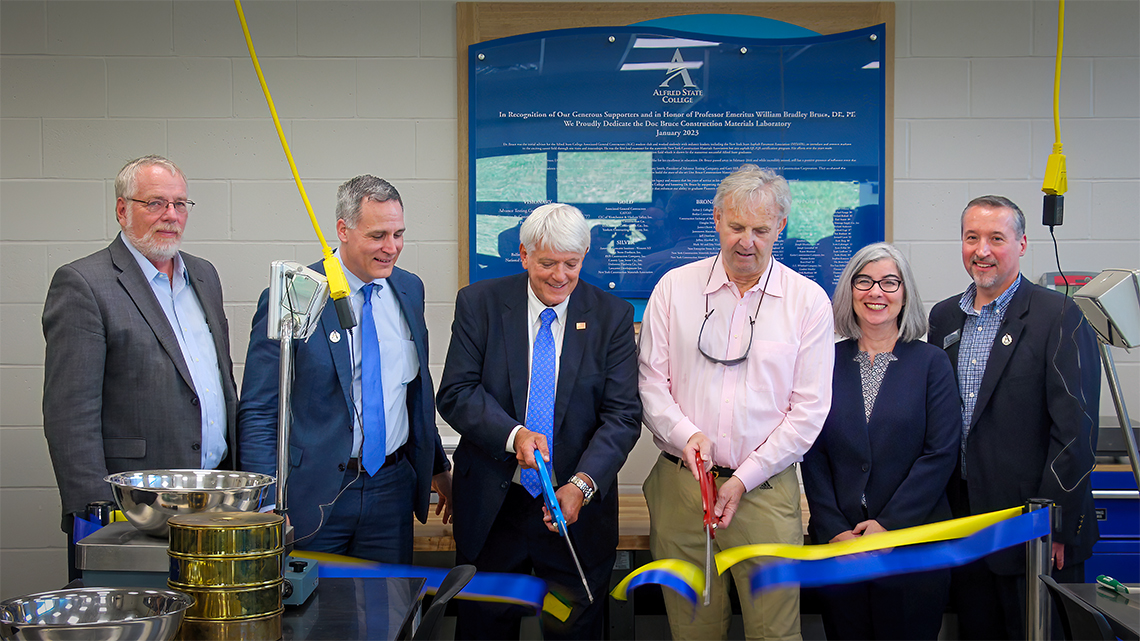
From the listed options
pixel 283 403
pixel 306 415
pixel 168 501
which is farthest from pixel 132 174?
pixel 168 501

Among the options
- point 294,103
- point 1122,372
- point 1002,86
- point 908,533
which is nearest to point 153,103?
point 294,103

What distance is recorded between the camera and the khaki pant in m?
2.53

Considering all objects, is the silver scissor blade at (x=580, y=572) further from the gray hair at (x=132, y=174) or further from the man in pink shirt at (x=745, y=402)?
the gray hair at (x=132, y=174)

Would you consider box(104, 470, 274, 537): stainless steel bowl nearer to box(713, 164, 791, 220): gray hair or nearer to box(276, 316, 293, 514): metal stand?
box(276, 316, 293, 514): metal stand

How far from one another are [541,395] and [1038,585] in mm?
1337

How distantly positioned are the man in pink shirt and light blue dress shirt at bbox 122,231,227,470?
1.26 meters

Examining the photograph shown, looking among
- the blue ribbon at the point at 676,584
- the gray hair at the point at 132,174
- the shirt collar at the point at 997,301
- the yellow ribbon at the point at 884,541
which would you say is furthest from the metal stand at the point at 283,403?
the shirt collar at the point at 997,301

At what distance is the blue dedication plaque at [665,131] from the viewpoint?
3492mm

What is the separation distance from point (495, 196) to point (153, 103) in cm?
141

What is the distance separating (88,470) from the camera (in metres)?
2.29

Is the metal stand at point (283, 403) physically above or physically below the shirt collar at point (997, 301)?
below

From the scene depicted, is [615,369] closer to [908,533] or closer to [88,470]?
[908,533]

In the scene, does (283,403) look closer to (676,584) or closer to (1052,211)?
(676,584)

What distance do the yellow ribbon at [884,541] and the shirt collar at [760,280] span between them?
2.42 feet
